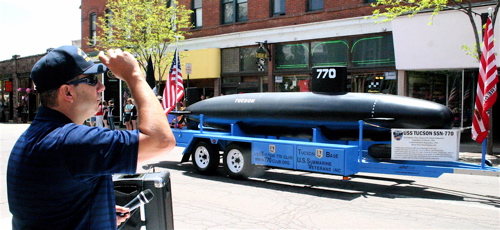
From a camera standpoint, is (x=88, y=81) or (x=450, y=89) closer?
(x=88, y=81)

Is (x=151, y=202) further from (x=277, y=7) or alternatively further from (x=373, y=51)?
(x=277, y=7)

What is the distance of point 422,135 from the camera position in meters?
7.84

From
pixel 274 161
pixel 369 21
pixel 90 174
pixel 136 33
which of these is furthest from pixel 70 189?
pixel 136 33

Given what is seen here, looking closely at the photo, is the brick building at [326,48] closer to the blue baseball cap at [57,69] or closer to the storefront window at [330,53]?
the storefront window at [330,53]

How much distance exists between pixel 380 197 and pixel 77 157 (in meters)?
6.86

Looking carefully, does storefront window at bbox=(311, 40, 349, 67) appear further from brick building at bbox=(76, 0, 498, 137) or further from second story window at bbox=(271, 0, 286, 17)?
second story window at bbox=(271, 0, 286, 17)

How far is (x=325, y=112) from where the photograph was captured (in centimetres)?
926

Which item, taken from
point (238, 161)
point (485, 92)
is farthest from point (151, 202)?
point (485, 92)

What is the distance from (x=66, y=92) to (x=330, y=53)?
56.5 ft

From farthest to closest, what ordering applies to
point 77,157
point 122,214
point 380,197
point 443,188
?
point 443,188
point 380,197
point 122,214
point 77,157

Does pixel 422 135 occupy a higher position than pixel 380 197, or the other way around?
pixel 422 135

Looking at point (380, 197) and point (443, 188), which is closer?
point (380, 197)

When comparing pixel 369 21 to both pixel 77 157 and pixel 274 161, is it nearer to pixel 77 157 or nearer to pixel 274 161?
pixel 274 161

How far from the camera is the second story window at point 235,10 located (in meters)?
21.5
